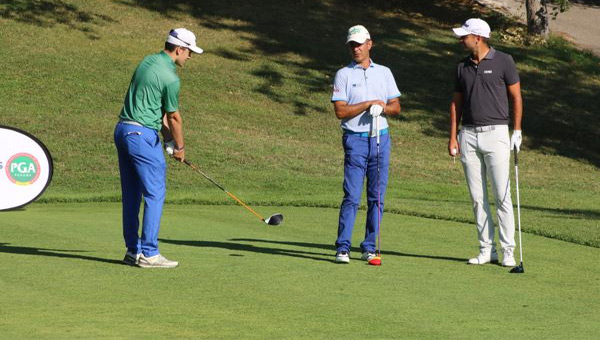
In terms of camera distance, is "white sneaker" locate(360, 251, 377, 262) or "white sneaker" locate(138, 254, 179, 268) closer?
"white sneaker" locate(138, 254, 179, 268)

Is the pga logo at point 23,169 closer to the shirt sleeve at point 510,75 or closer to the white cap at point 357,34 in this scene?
the white cap at point 357,34

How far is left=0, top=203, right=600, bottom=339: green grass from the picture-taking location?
744cm

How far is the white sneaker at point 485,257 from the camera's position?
34.3ft

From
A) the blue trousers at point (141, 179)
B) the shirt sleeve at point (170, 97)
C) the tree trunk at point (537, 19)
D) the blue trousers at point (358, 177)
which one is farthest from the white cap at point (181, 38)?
the tree trunk at point (537, 19)

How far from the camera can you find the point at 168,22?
108 ft

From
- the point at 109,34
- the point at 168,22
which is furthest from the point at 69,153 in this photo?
the point at 168,22

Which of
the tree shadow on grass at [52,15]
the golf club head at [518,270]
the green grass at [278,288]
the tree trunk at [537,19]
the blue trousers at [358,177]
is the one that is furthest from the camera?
the tree trunk at [537,19]

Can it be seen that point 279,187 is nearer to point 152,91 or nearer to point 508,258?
point 508,258

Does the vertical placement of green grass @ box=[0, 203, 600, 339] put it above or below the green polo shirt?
below

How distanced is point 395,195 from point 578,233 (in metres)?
5.65

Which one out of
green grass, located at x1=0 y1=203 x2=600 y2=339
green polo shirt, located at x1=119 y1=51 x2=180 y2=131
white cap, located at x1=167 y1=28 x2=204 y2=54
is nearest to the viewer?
green grass, located at x1=0 y1=203 x2=600 y2=339

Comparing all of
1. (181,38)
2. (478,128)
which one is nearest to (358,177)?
(478,128)

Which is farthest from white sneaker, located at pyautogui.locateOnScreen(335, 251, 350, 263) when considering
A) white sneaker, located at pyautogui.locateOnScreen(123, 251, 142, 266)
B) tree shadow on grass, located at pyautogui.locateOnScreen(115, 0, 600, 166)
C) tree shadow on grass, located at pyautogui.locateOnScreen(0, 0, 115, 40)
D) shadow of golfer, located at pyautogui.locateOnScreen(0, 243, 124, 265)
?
tree shadow on grass, located at pyautogui.locateOnScreen(0, 0, 115, 40)

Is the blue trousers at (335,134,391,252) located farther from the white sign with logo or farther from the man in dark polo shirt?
the white sign with logo
